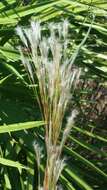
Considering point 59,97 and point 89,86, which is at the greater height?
point 59,97

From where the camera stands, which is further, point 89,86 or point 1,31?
point 89,86

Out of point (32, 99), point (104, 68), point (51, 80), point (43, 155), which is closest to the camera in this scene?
point (51, 80)

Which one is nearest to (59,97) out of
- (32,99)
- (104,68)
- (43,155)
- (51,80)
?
(51,80)

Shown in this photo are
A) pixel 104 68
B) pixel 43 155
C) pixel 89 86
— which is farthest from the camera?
pixel 89 86

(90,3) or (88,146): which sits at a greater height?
(90,3)

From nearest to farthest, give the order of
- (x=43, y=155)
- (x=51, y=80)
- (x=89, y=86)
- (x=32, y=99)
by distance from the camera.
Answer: (x=51, y=80), (x=43, y=155), (x=32, y=99), (x=89, y=86)

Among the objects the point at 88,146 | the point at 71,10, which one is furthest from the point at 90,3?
the point at 88,146

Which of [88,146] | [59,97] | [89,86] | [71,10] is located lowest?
[89,86]

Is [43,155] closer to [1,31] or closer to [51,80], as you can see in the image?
[1,31]

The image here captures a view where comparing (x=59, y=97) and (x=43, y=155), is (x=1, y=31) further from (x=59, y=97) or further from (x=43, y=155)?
(x=59, y=97)
